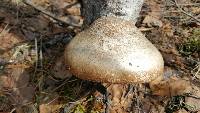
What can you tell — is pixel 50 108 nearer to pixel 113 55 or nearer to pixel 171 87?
pixel 113 55

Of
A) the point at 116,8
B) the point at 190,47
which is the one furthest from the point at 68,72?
the point at 190,47

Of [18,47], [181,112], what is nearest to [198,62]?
[181,112]

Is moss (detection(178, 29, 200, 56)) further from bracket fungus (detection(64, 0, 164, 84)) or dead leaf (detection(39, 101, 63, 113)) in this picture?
dead leaf (detection(39, 101, 63, 113))

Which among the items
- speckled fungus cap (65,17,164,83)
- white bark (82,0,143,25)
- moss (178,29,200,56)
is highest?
white bark (82,0,143,25)

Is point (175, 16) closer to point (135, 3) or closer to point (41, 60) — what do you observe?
point (135, 3)

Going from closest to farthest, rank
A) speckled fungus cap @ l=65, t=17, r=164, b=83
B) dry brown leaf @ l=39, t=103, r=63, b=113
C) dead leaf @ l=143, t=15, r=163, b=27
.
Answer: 1. speckled fungus cap @ l=65, t=17, r=164, b=83
2. dry brown leaf @ l=39, t=103, r=63, b=113
3. dead leaf @ l=143, t=15, r=163, b=27

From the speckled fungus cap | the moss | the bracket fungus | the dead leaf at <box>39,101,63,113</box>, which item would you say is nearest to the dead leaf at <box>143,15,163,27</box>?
the moss

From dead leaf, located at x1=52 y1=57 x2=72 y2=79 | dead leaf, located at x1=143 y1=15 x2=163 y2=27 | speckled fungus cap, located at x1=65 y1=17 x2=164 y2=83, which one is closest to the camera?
speckled fungus cap, located at x1=65 y1=17 x2=164 y2=83
